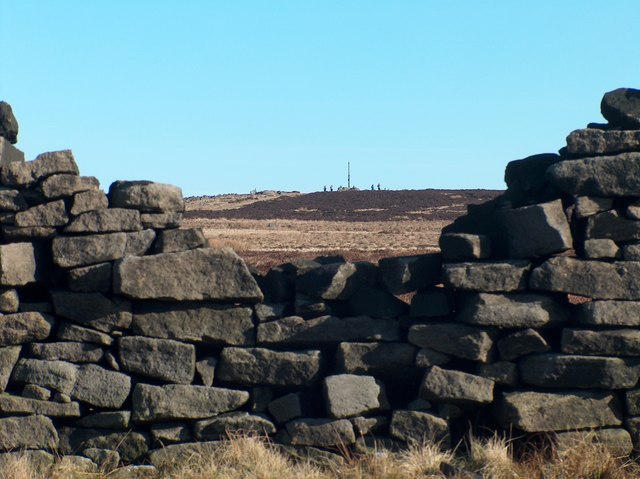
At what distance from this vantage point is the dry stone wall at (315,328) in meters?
8.48

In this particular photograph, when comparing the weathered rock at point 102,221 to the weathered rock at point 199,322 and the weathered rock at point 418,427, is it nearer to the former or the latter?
the weathered rock at point 199,322

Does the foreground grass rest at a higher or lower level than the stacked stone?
lower

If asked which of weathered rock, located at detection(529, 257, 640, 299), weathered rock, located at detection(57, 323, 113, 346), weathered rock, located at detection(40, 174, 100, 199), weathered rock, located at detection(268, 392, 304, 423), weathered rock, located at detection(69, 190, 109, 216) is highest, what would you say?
weathered rock, located at detection(40, 174, 100, 199)

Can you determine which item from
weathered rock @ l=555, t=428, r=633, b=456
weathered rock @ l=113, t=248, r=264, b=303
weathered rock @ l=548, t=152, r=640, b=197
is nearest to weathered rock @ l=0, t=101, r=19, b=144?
weathered rock @ l=113, t=248, r=264, b=303

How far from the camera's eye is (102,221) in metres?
8.85

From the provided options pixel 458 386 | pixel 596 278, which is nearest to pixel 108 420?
pixel 458 386

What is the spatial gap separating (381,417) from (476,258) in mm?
1708

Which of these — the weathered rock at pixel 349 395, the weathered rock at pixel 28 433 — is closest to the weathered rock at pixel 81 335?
the weathered rock at pixel 28 433

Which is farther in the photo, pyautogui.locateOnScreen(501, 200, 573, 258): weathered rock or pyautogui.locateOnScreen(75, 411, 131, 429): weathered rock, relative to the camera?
pyautogui.locateOnScreen(75, 411, 131, 429): weathered rock

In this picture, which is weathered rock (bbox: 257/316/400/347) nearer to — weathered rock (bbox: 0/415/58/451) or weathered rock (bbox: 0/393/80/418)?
weathered rock (bbox: 0/393/80/418)

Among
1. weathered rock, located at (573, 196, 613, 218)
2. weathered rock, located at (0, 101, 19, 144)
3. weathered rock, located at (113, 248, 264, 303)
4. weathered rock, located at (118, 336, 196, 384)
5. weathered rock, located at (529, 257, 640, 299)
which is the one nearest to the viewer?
weathered rock, located at (529, 257, 640, 299)

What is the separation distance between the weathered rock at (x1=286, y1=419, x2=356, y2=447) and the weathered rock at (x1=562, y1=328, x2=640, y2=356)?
6.85 ft

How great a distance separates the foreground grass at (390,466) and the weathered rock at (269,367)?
A: 1.88 ft

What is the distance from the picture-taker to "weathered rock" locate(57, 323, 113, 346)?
8.84 metres
